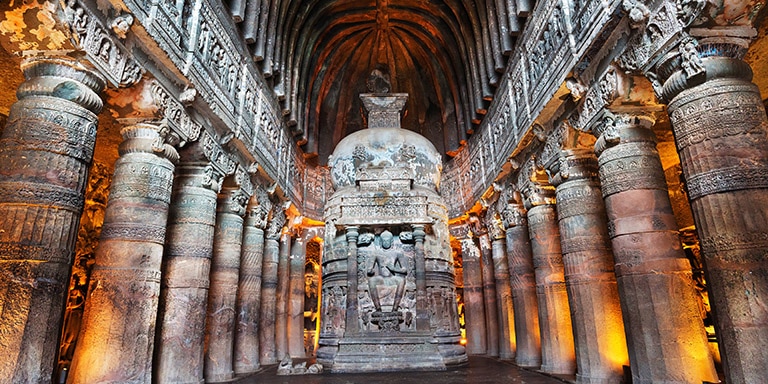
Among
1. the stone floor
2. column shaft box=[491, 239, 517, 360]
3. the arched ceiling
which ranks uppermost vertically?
the arched ceiling

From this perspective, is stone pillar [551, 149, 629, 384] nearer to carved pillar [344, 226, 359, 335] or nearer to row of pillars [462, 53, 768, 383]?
row of pillars [462, 53, 768, 383]

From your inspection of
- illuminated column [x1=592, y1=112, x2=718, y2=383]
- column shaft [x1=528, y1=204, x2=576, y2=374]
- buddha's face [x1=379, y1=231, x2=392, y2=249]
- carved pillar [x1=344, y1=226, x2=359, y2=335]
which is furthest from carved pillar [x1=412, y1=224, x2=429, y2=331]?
illuminated column [x1=592, y1=112, x2=718, y2=383]

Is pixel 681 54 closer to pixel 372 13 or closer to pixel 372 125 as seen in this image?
pixel 372 125

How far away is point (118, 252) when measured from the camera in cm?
567

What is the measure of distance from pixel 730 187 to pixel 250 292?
8934 mm

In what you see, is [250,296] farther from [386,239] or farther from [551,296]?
[551,296]

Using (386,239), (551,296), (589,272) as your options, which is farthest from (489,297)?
(589,272)

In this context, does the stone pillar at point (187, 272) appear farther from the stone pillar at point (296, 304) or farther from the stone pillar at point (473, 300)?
the stone pillar at point (473, 300)

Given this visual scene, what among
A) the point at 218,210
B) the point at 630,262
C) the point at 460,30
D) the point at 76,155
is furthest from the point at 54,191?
Answer: the point at 460,30

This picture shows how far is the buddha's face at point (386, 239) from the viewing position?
9.75 m

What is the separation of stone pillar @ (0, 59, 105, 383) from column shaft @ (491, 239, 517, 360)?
407 inches

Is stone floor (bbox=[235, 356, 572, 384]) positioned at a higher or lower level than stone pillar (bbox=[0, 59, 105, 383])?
lower

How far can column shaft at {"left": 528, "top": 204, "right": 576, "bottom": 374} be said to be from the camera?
28.0 ft

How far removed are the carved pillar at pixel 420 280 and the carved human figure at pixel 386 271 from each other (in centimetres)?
38
